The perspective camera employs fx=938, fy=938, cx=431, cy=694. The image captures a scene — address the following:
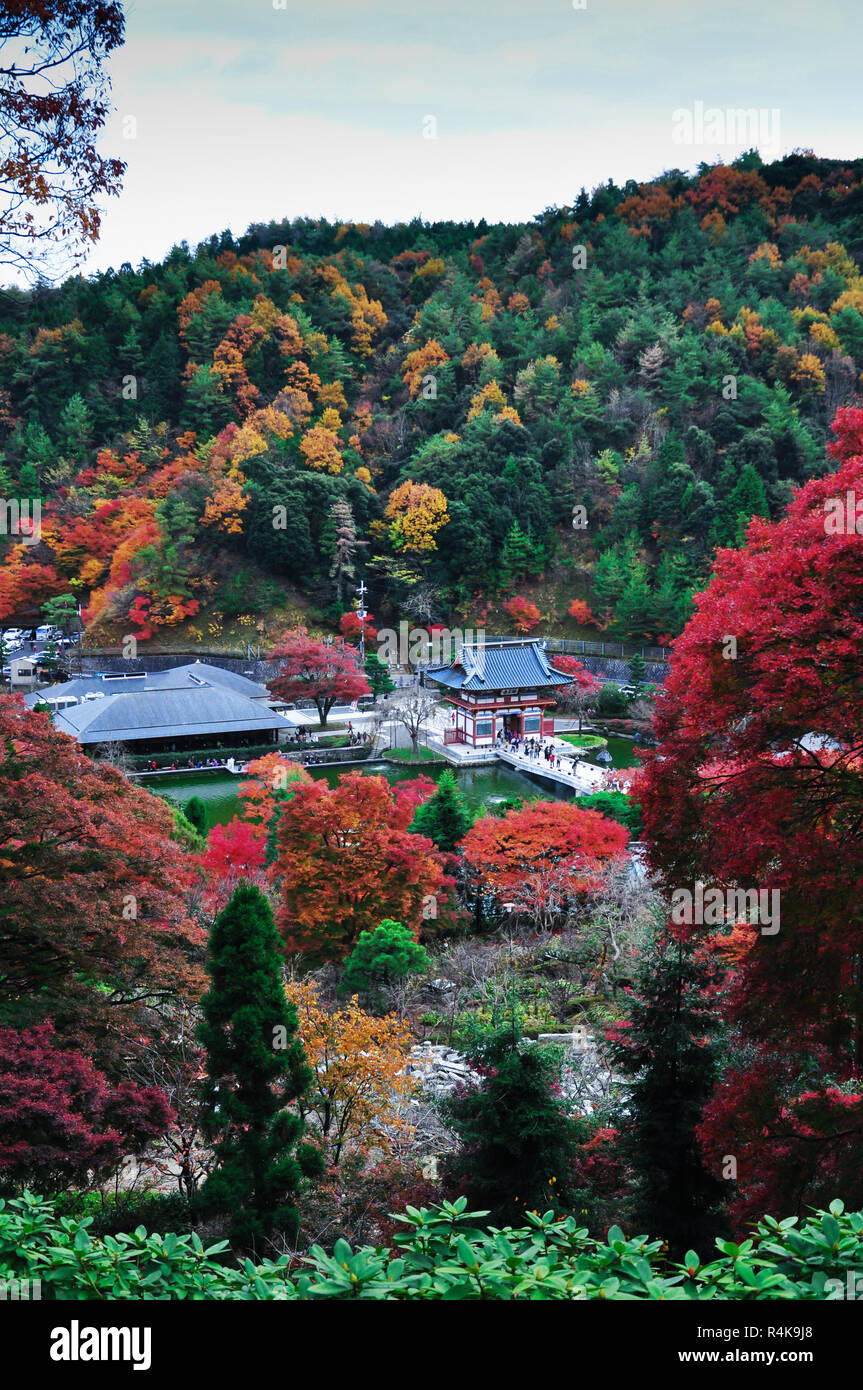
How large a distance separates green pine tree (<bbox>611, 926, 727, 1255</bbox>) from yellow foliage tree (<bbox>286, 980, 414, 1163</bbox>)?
2.17 metres

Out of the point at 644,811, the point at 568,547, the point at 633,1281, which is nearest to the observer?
the point at 633,1281

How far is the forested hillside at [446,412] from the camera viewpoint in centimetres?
3722

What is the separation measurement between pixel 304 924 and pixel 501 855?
331 cm

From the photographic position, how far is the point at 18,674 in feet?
108

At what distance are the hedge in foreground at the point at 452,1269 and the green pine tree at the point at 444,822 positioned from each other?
12.5 meters

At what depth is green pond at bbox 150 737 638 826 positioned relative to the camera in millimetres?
23219

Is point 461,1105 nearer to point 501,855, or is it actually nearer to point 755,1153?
point 755,1153

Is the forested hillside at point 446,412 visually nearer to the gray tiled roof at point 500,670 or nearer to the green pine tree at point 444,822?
the gray tiled roof at point 500,670

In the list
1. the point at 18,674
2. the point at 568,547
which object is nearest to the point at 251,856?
the point at 18,674

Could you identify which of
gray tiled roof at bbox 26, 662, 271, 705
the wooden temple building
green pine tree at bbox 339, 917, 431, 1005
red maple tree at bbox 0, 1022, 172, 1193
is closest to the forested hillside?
gray tiled roof at bbox 26, 662, 271, 705

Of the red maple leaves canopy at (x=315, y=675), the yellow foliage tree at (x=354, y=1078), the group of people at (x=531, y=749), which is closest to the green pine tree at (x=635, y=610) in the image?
the group of people at (x=531, y=749)

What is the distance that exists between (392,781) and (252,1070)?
1795 cm

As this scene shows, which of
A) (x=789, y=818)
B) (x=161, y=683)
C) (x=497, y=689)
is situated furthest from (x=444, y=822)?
(x=161, y=683)

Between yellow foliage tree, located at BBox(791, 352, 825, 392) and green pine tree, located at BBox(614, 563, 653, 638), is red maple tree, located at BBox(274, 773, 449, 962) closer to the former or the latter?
green pine tree, located at BBox(614, 563, 653, 638)
